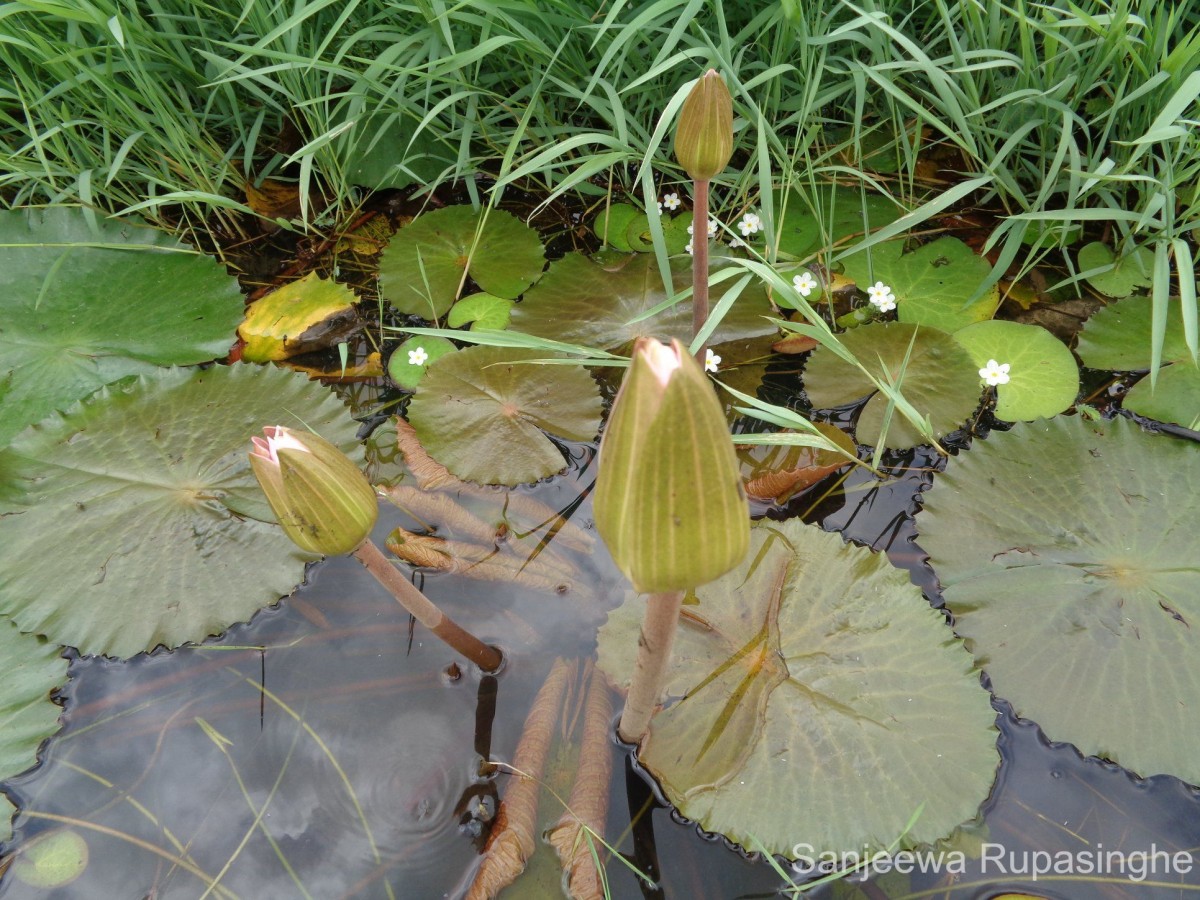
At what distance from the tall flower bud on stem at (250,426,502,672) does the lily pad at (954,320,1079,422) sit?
5.57ft

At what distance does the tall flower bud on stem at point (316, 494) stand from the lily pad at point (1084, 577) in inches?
51.7

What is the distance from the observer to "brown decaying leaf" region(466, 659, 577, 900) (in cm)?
167

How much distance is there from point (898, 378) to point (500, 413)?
111 cm

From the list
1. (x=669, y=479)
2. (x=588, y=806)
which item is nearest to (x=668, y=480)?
(x=669, y=479)

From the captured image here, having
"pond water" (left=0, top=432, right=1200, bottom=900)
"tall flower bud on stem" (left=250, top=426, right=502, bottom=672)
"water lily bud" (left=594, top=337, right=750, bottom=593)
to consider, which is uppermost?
"water lily bud" (left=594, top=337, right=750, bottom=593)

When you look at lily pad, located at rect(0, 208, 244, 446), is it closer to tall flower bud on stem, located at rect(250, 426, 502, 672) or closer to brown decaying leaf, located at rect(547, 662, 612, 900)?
tall flower bud on stem, located at rect(250, 426, 502, 672)

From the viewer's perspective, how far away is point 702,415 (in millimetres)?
1017

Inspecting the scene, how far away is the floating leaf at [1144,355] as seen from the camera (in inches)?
87.2

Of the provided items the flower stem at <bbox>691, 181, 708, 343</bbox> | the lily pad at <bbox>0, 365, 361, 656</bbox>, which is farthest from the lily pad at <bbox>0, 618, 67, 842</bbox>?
the flower stem at <bbox>691, 181, 708, 343</bbox>

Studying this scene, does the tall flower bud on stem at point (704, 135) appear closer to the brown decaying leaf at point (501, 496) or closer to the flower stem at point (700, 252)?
the flower stem at point (700, 252)

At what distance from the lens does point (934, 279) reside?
256 cm

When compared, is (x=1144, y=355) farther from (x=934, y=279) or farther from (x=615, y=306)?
(x=615, y=306)

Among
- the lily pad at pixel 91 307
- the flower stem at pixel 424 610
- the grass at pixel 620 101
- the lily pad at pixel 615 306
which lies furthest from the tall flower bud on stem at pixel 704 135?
the lily pad at pixel 91 307

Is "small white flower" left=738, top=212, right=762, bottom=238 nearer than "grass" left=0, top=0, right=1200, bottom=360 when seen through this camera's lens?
No
